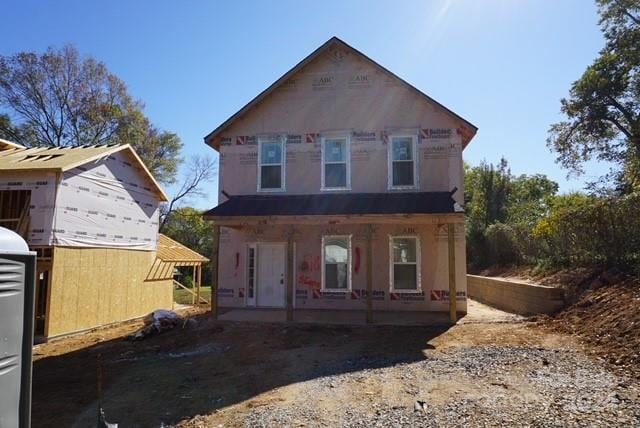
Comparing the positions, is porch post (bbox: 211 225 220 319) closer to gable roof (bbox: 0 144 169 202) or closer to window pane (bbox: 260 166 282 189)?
window pane (bbox: 260 166 282 189)

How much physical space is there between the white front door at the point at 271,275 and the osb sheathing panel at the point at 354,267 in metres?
0.33


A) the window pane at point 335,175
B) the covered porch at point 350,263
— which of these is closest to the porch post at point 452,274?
the covered porch at point 350,263

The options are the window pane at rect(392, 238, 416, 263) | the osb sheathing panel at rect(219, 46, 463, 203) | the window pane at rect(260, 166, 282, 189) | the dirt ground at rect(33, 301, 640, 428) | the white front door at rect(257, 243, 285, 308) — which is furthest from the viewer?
the window pane at rect(260, 166, 282, 189)

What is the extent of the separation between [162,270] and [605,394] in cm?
1677

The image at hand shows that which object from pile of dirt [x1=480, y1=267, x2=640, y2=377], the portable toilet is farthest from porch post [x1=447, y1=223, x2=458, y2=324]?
the portable toilet

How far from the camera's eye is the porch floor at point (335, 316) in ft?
36.7

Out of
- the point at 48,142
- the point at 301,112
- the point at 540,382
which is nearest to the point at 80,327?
the point at 301,112

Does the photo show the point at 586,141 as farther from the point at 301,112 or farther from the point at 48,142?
the point at 48,142

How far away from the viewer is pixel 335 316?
1204 centimetres

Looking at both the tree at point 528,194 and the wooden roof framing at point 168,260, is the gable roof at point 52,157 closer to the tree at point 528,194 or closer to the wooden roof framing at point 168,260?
the wooden roof framing at point 168,260

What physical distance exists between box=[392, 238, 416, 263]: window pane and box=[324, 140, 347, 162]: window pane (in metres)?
3.02

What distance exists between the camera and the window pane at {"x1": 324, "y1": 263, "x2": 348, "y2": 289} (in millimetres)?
13078

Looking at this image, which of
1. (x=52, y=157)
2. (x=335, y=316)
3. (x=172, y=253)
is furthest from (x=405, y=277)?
(x=52, y=157)

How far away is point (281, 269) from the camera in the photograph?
533 inches
